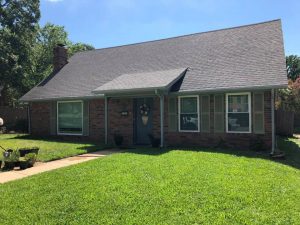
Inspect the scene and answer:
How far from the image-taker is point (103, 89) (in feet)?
42.3

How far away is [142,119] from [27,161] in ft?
18.8

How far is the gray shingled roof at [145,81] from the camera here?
11797 millimetres

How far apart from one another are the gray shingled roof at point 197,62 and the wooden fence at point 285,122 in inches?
225

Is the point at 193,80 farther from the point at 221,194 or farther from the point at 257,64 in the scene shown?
the point at 221,194

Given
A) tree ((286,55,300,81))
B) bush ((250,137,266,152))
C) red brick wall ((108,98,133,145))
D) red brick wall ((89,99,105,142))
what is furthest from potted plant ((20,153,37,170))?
tree ((286,55,300,81))

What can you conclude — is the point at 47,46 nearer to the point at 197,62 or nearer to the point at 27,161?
the point at 197,62

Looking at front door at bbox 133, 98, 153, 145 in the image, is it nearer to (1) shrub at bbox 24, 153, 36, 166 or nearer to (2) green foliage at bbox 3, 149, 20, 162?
(1) shrub at bbox 24, 153, 36, 166

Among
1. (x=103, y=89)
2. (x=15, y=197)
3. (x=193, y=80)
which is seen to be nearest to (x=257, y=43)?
(x=193, y=80)

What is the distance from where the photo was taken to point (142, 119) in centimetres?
1344

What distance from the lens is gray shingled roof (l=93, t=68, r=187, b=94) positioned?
11797mm

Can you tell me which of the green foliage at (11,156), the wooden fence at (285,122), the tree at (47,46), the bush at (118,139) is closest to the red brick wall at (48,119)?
the bush at (118,139)

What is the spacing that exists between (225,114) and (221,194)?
641 centimetres

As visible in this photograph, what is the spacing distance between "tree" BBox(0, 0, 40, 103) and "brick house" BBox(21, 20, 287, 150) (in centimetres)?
726

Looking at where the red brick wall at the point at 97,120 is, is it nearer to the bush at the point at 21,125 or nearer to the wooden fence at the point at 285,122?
the bush at the point at 21,125
